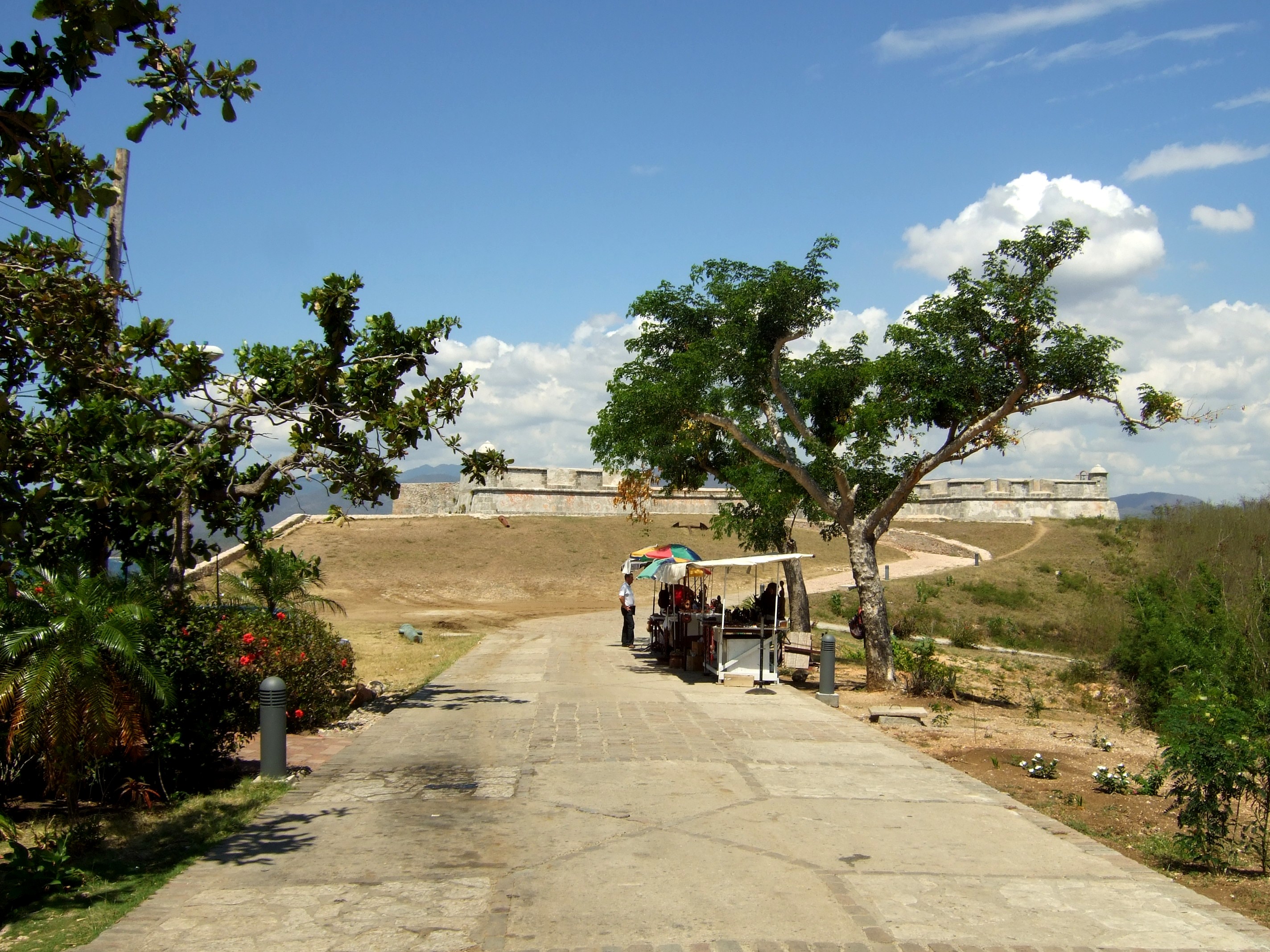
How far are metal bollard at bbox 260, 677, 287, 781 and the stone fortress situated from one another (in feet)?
146

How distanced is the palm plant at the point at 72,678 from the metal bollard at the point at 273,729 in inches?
54.1

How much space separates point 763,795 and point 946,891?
263 cm

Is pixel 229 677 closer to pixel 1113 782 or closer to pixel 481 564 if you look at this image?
pixel 1113 782

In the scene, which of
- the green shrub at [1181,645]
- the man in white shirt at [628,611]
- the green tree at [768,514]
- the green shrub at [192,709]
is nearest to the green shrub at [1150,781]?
the green shrub at [1181,645]

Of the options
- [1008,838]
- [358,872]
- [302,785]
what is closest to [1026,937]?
[1008,838]

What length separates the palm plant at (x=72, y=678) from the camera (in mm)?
6820

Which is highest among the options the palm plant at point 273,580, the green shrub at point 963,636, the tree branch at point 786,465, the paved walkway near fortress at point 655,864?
the tree branch at point 786,465

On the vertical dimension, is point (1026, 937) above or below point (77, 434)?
below

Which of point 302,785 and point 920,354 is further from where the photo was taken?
point 920,354

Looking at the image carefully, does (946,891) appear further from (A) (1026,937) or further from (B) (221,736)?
(B) (221,736)

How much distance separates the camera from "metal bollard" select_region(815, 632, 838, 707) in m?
15.0

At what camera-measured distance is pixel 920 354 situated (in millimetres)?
15922

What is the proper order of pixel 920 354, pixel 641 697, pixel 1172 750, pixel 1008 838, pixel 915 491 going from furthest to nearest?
pixel 915 491
pixel 920 354
pixel 641 697
pixel 1008 838
pixel 1172 750

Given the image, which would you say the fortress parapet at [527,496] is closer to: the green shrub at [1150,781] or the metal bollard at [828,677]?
the metal bollard at [828,677]
